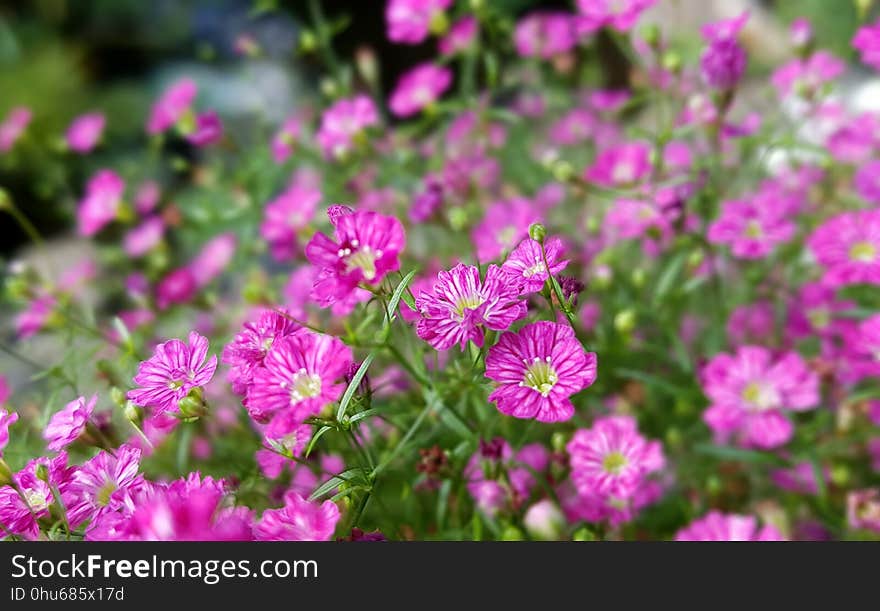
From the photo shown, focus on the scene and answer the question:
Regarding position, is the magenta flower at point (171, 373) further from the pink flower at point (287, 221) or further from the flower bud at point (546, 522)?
the pink flower at point (287, 221)

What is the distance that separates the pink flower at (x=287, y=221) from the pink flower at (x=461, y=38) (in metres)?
0.36

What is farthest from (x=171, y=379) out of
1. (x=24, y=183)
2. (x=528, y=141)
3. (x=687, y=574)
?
(x=24, y=183)

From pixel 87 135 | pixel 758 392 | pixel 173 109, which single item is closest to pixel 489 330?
pixel 758 392

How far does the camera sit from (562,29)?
1.60 meters

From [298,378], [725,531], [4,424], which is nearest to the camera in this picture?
[298,378]

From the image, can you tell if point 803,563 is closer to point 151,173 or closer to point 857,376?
point 857,376

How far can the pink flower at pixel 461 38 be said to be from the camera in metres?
1.44

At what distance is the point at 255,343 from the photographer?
71 cm

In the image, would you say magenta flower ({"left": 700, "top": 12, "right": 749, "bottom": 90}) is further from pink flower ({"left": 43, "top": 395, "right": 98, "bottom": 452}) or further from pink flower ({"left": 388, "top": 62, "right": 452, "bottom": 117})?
pink flower ({"left": 43, "top": 395, "right": 98, "bottom": 452})

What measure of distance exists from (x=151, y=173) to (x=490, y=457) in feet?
7.45

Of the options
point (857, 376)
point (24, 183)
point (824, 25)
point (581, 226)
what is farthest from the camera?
point (24, 183)

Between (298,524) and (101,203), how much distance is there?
1.16 metres

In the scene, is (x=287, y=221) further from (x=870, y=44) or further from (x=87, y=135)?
(x=870, y=44)

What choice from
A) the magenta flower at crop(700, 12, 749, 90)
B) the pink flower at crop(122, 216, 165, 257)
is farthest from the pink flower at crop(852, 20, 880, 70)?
the pink flower at crop(122, 216, 165, 257)
